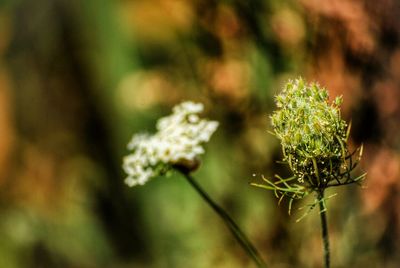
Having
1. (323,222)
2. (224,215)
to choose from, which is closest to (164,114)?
(224,215)

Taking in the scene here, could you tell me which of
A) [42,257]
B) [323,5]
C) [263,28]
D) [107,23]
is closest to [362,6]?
[323,5]

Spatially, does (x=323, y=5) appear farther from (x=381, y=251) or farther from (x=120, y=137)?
(x=120, y=137)

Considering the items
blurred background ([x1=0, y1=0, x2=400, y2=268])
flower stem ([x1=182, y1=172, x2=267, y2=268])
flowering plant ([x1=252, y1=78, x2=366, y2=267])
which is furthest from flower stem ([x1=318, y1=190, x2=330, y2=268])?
blurred background ([x1=0, y1=0, x2=400, y2=268])

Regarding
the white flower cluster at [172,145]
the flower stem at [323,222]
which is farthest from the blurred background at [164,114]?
the flower stem at [323,222]

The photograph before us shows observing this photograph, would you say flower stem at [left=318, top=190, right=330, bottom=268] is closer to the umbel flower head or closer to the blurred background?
the umbel flower head

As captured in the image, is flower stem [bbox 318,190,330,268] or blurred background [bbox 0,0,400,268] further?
blurred background [bbox 0,0,400,268]

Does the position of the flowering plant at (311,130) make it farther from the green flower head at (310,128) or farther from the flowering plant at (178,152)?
the flowering plant at (178,152)
